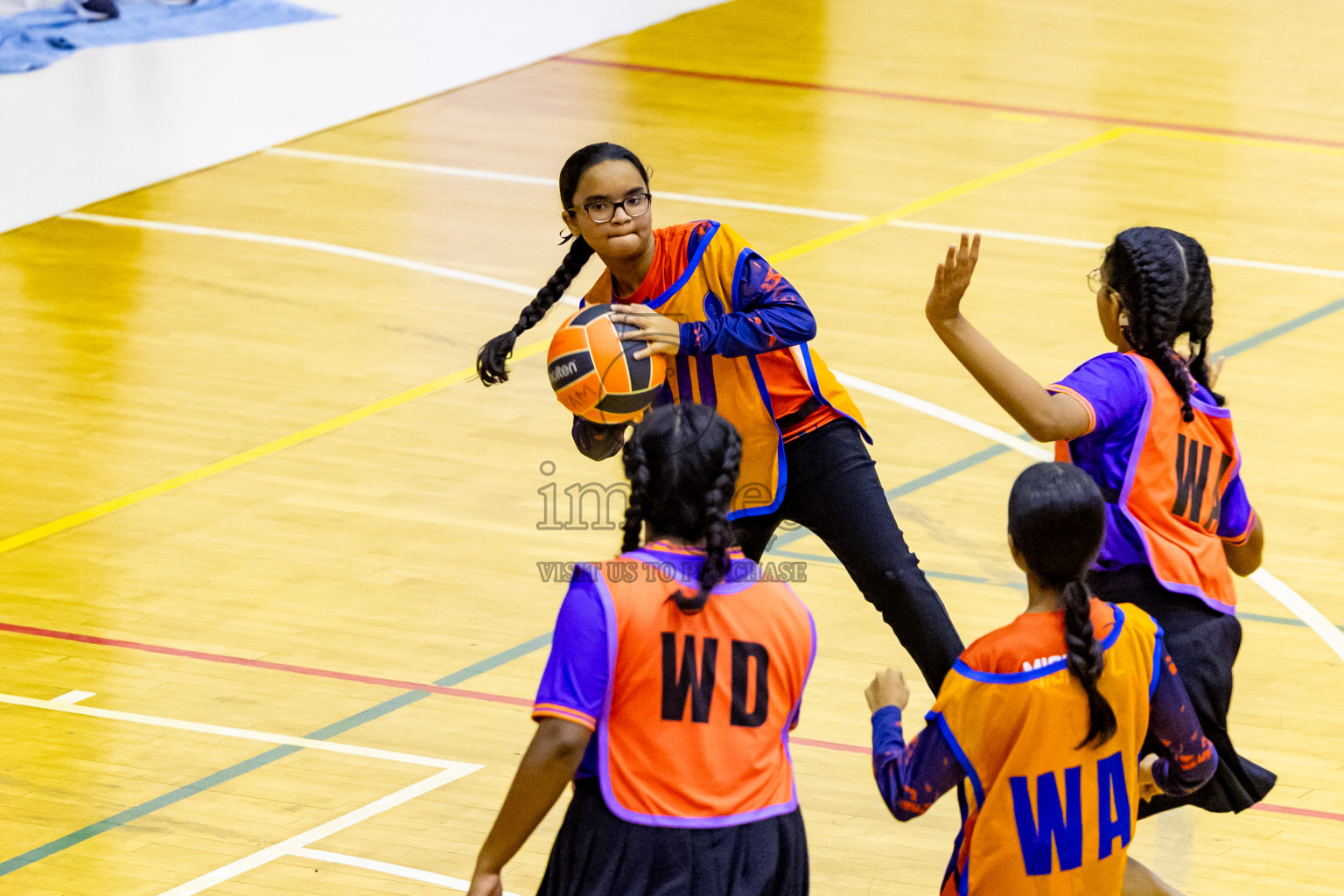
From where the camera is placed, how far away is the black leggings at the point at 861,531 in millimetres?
4793

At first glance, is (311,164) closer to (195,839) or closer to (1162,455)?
(195,839)

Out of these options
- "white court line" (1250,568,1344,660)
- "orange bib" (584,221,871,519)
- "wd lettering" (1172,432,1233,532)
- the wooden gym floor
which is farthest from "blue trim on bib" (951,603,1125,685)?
"white court line" (1250,568,1344,660)

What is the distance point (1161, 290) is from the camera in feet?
12.7

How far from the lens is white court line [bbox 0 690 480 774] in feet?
17.8

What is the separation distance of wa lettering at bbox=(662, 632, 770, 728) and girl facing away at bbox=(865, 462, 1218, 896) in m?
0.33

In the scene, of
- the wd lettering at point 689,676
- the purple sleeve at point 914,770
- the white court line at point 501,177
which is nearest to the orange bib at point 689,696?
the wd lettering at point 689,676

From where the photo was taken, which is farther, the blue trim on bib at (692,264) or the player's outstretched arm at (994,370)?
the blue trim on bib at (692,264)

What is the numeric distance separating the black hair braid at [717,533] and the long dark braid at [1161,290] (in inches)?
43.0

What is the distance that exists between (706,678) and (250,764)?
2655 mm

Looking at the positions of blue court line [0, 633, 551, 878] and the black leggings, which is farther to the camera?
blue court line [0, 633, 551, 878]

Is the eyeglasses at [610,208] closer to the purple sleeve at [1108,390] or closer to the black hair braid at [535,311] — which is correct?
the black hair braid at [535,311]

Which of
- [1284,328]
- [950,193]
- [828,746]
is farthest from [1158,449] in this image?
[950,193]

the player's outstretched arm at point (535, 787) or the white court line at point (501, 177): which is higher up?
the player's outstretched arm at point (535, 787)

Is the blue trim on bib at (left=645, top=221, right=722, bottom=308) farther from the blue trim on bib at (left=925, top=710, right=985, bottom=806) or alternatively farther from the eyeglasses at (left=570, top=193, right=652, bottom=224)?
the blue trim on bib at (left=925, top=710, right=985, bottom=806)
